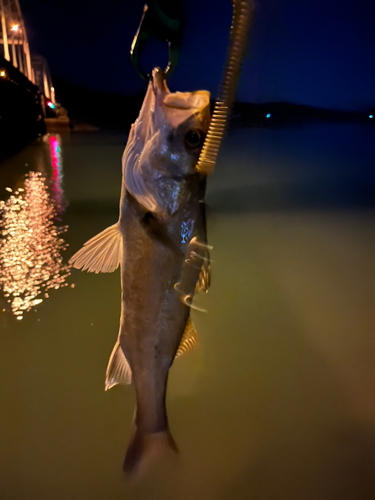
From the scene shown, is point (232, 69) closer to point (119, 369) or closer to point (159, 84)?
point (159, 84)

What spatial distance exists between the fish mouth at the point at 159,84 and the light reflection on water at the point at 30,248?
96.1 inches

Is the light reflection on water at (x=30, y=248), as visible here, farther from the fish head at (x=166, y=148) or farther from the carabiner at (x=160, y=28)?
the carabiner at (x=160, y=28)

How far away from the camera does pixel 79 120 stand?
1185 inches

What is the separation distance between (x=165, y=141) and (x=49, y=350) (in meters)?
2.00

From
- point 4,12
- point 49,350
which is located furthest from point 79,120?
point 49,350

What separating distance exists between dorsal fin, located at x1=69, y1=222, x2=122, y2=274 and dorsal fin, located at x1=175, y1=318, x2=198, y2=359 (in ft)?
→ 1.15

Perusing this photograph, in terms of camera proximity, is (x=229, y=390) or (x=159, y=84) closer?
(x=159, y=84)

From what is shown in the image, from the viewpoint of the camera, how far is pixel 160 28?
108 cm

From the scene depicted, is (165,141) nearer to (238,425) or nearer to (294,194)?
(238,425)

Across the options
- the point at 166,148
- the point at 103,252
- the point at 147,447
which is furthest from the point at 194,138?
the point at 147,447

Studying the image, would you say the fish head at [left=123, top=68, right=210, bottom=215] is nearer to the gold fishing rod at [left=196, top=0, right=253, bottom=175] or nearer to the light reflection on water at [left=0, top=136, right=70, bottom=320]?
the gold fishing rod at [left=196, top=0, right=253, bottom=175]

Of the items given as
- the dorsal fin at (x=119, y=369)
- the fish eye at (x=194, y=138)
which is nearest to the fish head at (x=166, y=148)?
the fish eye at (x=194, y=138)

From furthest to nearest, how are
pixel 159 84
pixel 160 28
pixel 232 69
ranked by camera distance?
pixel 159 84
pixel 160 28
pixel 232 69

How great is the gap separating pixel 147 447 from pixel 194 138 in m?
1.20
